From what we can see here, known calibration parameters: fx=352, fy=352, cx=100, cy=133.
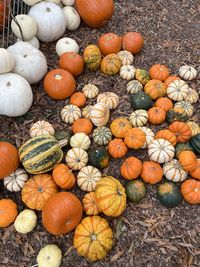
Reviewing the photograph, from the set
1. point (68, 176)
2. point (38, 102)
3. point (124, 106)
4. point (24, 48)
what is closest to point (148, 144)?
point (124, 106)

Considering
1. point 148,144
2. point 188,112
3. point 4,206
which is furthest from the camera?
point 188,112

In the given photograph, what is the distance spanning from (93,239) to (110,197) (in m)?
0.43

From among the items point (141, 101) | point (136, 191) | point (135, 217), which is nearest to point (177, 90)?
point (141, 101)

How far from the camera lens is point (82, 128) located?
4.22 m

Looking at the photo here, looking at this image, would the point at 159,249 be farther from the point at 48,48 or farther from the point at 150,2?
the point at 150,2

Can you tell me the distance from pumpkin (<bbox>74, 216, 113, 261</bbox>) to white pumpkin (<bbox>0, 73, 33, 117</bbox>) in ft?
5.54

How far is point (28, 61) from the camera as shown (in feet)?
14.9

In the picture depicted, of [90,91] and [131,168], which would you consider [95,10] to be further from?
[131,168]

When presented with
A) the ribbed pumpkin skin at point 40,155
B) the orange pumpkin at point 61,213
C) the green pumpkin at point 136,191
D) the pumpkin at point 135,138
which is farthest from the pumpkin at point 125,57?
the orange pumpkin at point 61,213

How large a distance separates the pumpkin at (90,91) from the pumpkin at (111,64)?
35cm

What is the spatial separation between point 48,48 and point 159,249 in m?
3.31

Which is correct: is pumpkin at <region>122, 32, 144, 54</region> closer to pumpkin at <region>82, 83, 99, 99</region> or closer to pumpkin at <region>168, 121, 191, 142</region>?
pumpkin at <region>82, 83, 99, 99</region>

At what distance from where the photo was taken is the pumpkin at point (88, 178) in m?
3.80

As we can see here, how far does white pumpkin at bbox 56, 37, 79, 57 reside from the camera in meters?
5.00
